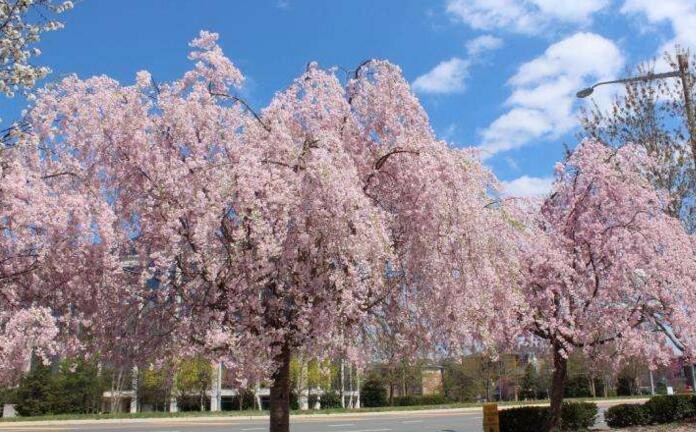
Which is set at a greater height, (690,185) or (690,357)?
(690,185)

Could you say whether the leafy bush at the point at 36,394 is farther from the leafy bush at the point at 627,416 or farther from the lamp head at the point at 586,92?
the lamp head at the point at 586,92

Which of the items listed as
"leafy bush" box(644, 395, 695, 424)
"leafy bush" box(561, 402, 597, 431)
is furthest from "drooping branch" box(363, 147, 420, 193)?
"leafy bush" box(644, 395, 695, 424)

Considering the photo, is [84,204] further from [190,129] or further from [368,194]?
[368,194]

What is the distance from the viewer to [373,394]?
6600 centimetres

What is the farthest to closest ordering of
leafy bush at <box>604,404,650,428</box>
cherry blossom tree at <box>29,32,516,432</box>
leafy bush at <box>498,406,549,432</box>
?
leafy bush at <box>604,404,650,428</box> < leafy bush at <box>498,406,549,432</box> < cherry blossom tree at <box>29,32,516,432</box>

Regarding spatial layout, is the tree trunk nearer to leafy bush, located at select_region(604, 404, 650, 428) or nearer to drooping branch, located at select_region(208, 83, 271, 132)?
drooping branch, located at select_region(208, 83, 271, 132)

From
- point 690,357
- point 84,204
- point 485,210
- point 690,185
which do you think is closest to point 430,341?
point 485,210

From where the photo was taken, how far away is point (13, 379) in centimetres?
1184

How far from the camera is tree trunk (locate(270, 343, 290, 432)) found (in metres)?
11.7

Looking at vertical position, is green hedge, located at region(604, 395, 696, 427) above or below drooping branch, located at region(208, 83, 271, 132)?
below

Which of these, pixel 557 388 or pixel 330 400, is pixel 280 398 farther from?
pixel 330 400

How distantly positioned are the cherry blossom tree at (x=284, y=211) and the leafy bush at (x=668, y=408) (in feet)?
52.6

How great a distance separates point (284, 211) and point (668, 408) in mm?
22183

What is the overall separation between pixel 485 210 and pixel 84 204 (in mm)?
6815
